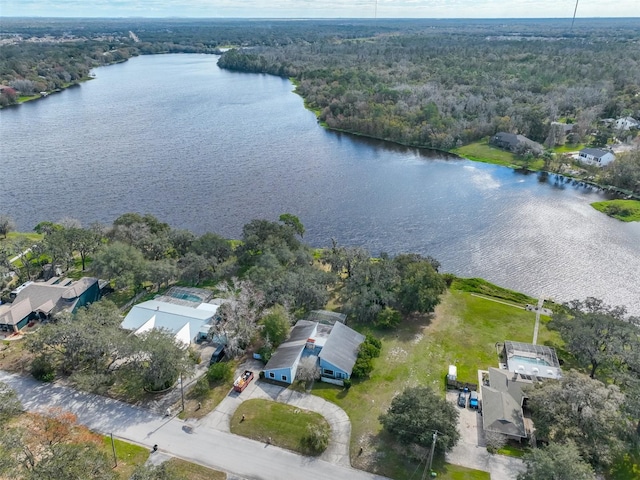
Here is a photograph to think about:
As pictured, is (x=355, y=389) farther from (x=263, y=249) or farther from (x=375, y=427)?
(x=263, y=249)

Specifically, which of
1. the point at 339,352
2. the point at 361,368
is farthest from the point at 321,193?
the point at 361,368

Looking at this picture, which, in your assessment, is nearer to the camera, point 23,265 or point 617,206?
point 23,265

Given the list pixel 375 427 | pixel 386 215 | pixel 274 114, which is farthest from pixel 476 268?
pixel 274 114

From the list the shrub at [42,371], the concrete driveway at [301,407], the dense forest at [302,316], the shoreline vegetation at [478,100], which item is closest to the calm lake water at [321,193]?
the shoreline vegetation at [478,100]

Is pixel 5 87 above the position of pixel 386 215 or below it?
above

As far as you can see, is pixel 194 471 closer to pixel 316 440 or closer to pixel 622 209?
pixel 316 440

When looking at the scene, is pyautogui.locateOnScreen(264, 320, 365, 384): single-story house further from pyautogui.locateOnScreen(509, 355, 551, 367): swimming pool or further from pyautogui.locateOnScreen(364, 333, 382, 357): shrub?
pyautogui.locateOnScreen(509, 355, 551, 367): swimming pool

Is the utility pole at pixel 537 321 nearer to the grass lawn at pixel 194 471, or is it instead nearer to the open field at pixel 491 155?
the grass lawn at pixel 194 471
